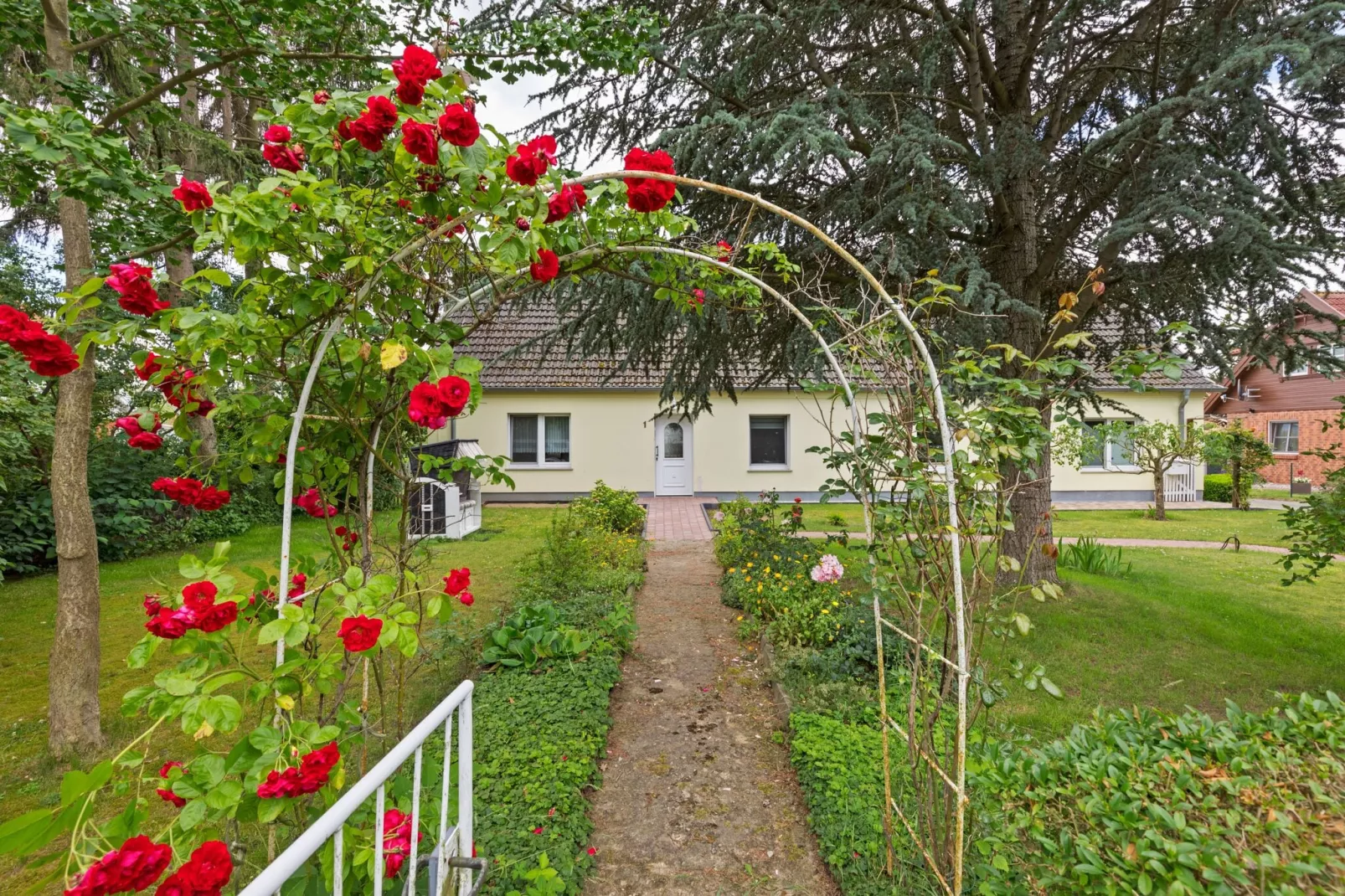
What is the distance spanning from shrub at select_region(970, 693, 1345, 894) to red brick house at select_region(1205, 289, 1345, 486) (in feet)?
70.8

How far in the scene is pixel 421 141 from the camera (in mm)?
1556

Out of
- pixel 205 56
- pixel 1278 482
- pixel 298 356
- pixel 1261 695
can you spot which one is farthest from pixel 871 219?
pixel 1278 482

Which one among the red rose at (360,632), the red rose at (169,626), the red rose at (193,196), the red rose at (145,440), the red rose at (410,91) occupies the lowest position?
the red rose at (360,632)

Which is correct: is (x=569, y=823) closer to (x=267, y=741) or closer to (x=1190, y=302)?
(x=267, y=741)

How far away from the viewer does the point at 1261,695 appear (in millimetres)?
4117

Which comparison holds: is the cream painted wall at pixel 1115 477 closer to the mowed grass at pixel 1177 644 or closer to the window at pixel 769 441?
the window at pixel 769 441

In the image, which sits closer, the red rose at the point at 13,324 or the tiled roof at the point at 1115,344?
the red rose at the point at 13,324

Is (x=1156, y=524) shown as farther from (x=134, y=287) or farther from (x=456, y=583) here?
(x=134, y=287)

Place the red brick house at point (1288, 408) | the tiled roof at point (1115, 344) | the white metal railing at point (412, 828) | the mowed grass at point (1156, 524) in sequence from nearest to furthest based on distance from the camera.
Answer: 1. the white metal railing at point (412, 828)
2. the tiled roof at point (1115, 344)
3. the mowed grass at point (1156, 524)
4. the red brick house at point (1288, 408)

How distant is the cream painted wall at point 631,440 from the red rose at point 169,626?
12592 mm

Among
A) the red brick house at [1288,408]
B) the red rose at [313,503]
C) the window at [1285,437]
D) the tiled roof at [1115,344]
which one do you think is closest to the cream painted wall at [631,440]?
the tiled roof at [1115,344]

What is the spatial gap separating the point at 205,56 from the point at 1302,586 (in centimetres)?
1189

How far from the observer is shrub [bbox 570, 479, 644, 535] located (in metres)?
9.16

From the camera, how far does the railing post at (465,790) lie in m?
1.93
